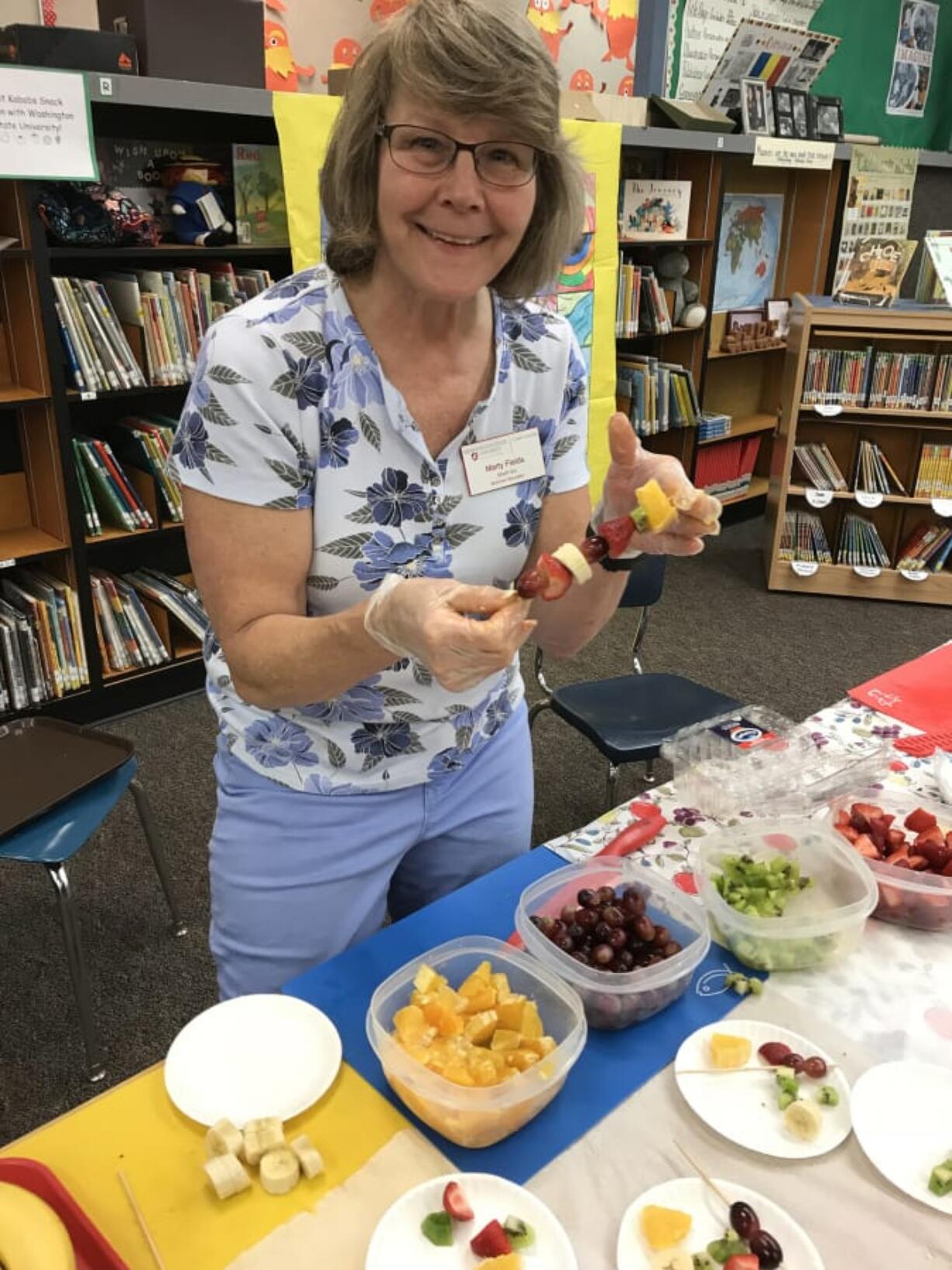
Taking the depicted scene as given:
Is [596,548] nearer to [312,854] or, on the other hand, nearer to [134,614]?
[312,854]

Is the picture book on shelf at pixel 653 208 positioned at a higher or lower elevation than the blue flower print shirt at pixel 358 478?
higher

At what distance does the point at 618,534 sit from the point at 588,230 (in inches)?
141

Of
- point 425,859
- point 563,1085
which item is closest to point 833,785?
point 425,859

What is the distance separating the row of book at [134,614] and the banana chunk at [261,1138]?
271 cm

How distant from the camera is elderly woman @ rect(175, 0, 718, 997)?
117 cm

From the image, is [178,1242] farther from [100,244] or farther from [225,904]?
[100,244]

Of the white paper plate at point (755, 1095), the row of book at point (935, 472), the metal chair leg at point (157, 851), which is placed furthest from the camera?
the row of book at point (935, 472)

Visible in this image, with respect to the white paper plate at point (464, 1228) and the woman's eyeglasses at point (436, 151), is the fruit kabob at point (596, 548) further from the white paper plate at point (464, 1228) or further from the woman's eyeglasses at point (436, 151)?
the white paper plate at point (464, 1228)

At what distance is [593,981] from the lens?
1147 mm

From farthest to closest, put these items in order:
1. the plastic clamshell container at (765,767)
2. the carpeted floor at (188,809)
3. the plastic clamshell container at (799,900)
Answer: the carpeted floor at (188,809) → the plastic clamshell container at (765,767) → the plastic clamshell container at (799,900)

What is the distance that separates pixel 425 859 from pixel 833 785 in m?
0.70

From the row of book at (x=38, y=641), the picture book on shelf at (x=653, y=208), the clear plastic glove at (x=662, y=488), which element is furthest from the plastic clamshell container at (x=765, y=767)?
the picture book on shelf at (x=653, y=208)

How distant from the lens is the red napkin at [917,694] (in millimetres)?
1982

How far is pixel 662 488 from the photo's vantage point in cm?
134
